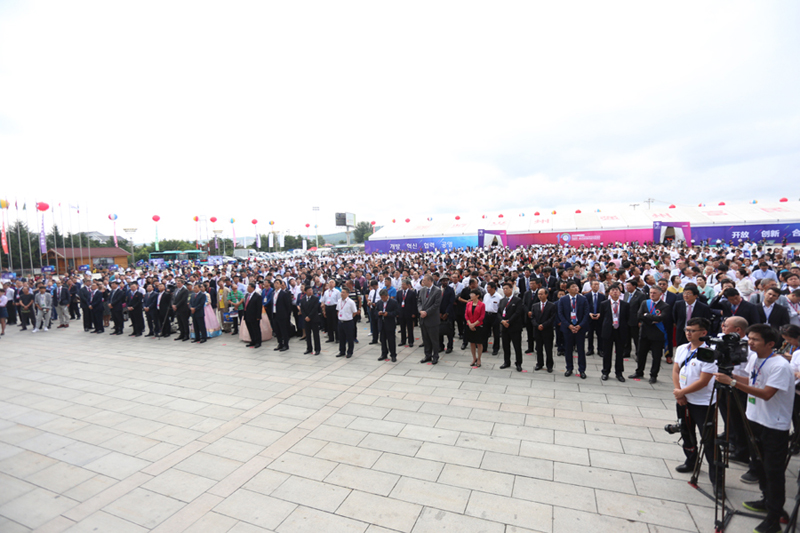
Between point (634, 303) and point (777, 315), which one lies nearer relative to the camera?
point (777, 315)

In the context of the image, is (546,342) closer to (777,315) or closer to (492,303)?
(492,303)

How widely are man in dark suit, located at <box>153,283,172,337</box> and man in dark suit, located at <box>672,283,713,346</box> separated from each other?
1276 cm

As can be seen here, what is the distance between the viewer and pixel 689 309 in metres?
6.03

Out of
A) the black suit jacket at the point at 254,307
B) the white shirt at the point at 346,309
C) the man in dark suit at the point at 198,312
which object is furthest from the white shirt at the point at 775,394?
the man in dark suit at the point at 198,312

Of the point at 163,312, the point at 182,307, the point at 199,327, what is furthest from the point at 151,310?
the point at 199,327

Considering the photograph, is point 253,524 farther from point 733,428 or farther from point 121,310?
point 121,310

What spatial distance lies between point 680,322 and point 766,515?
3.86m

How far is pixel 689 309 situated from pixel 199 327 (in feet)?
37.7

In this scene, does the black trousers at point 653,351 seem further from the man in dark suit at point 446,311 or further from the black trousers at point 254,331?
the black trousers at point 254,331

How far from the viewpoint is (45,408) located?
587 centimetres

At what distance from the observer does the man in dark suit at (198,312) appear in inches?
398

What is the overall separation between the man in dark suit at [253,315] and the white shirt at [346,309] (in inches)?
102

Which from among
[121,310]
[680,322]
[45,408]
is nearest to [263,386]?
[45,408]

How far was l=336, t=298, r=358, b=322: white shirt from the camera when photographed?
26.4 ft
